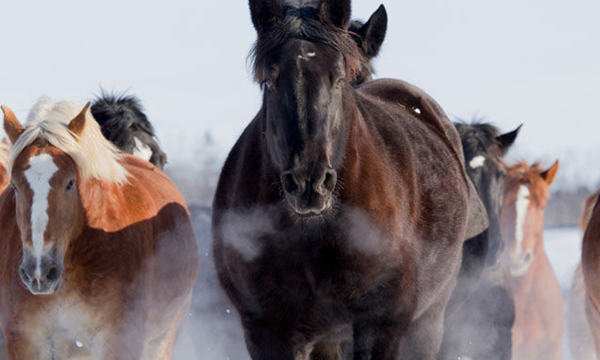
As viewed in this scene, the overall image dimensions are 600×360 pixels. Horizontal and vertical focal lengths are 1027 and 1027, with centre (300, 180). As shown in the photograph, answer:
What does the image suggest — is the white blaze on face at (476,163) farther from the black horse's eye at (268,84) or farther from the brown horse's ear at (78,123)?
the black horse's eye at (268,84)

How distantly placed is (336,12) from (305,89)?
0.58 metres

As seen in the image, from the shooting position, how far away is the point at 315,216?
474cm

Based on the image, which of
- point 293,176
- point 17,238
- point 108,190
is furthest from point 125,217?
point 293,176

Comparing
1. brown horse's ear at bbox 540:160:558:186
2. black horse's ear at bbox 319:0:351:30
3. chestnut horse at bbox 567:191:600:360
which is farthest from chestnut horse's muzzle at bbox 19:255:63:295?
brown horse's ear at bbox 540:160:558:186

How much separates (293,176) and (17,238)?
7.81ft

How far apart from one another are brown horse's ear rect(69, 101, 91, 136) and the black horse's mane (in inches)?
153

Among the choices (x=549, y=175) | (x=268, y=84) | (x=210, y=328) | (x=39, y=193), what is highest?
(x=268, y=84)

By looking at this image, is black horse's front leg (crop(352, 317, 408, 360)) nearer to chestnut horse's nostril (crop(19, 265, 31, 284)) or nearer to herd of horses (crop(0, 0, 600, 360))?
herd of horses (crop(0, 0, 600, 360))

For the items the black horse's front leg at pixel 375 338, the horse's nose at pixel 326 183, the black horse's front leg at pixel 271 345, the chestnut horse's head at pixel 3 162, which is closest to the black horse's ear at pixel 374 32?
the horse's nose at pixel 326 183

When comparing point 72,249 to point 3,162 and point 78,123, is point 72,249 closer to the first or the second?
point 78,123

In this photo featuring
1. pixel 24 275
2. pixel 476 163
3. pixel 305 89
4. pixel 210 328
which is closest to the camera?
pixel 305 89

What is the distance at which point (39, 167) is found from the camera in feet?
18.4

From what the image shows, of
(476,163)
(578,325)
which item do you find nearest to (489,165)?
(476,163)

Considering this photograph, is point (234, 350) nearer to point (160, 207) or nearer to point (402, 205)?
point (160, 207)
